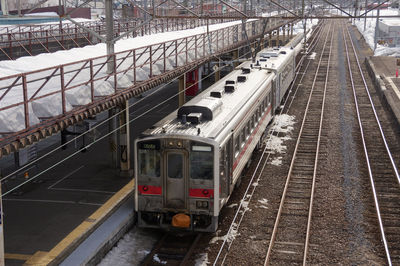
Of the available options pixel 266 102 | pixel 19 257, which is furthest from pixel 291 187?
pixel 19 257

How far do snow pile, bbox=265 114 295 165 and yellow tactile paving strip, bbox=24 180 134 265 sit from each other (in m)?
6.53

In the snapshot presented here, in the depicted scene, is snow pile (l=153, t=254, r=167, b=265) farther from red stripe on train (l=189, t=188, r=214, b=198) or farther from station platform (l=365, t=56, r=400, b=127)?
station platform (l=365, t=56, r=400, b=127)

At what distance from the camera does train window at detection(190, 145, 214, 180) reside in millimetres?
11273

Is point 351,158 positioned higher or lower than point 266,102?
lower

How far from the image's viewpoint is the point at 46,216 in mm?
12734

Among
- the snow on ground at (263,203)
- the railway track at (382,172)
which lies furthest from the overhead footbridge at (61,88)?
the railway track at (382,172)

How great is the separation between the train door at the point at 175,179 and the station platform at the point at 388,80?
13620mm

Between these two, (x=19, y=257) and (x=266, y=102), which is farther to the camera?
(x=266, y=102)

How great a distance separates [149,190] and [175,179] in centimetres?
68

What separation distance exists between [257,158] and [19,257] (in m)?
9.50

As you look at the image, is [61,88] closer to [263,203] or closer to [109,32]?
[109,32]

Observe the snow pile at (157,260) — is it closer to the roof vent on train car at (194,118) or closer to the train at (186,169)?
the train at (186,169)

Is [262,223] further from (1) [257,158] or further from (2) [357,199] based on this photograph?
(1) [257,158]

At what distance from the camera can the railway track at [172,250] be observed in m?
10.8
